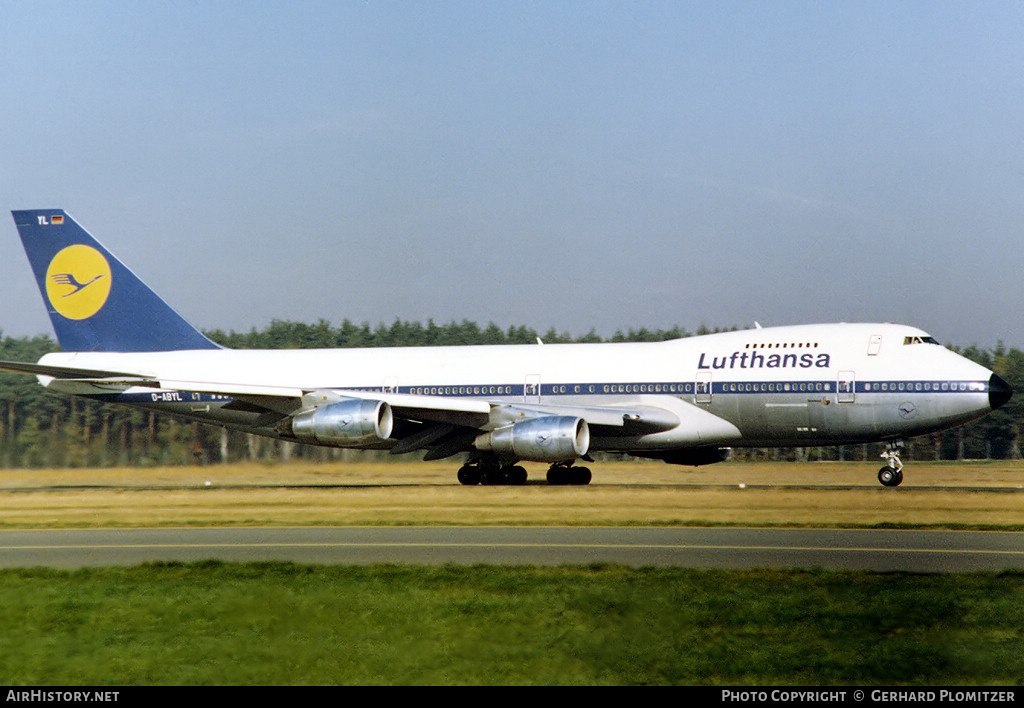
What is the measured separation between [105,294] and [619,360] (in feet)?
54.6

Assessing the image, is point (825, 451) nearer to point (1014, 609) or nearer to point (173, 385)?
point (173, 385)

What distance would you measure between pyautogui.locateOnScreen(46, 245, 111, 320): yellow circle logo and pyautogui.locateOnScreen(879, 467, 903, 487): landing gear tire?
23734 millimetres

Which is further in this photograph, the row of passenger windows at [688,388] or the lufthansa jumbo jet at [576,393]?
the lufthansa jumbo jet at [576,393]

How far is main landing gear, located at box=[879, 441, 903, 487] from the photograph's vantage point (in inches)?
1066

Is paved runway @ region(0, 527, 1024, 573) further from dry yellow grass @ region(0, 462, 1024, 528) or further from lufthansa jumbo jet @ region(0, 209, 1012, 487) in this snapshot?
lufthansa jumbo jet @ region(0, 209, 1012, 487)

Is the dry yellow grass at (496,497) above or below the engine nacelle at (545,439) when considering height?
below

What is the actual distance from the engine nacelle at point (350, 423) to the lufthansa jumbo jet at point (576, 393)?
39 mm

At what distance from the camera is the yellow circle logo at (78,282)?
117 ft

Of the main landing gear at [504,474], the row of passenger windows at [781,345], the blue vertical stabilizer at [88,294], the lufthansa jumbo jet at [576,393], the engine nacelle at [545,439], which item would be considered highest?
the blue vertical stabilizer at [88,294]

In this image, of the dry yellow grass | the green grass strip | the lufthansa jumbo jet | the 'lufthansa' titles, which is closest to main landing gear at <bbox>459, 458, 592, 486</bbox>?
the lufthansa jumbo jet

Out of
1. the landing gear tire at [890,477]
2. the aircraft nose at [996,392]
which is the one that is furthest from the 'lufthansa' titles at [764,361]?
the aircraft nose at [996,392]

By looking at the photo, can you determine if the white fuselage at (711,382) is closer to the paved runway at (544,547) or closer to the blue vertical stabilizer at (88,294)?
the blue vertical stabilizer at (88,294)

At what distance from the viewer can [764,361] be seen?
28.9 meters

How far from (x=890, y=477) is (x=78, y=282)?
24.9 m
